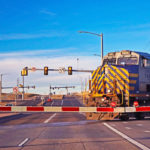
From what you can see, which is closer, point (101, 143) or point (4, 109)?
point (101, 143)

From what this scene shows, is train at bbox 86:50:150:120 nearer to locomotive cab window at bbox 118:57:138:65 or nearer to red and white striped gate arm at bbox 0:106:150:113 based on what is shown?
locomotive cab window at bbox 118:57:138:65

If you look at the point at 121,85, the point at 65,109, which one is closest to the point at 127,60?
the point at 121,85

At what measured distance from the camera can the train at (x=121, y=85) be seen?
71.6 feet

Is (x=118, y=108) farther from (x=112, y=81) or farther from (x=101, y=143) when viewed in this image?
(x=101, y=143)

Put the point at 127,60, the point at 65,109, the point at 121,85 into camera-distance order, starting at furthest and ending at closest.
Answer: the point at 127,60 → the point at 121,85 → the point at 65,109

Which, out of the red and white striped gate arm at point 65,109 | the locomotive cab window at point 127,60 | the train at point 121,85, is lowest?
the red and white striped gate arm at point 65,109

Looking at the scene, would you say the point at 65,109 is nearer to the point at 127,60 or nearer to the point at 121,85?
the point at 121,85

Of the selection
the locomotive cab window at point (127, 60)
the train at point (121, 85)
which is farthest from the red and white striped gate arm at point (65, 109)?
the locomotive cab window at point (127, 60)

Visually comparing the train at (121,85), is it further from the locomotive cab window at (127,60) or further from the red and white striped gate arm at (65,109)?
the red and white striped gate arm at (65,109)

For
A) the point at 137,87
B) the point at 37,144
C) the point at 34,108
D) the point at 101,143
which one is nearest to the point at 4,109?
the point at 34,108

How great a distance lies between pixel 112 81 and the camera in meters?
22.2

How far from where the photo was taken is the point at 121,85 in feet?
72.6

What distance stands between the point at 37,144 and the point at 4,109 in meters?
6.37

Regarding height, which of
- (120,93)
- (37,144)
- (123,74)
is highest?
(123,74)
